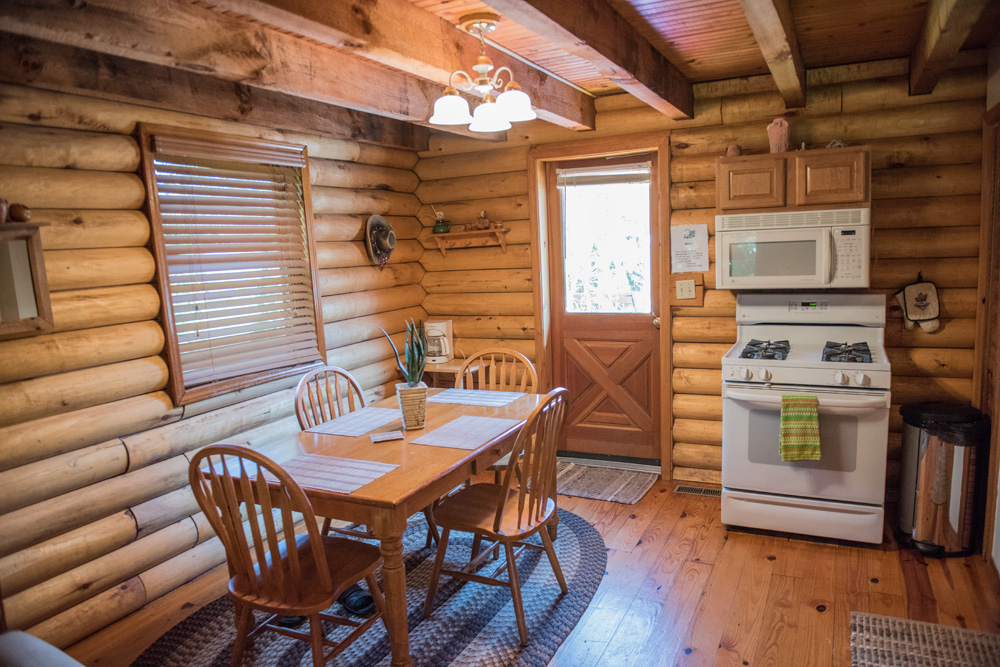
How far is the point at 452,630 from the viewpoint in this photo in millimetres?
2668

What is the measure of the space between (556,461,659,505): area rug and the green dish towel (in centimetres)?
108

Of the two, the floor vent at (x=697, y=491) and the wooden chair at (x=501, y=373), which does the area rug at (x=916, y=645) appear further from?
the wooden chair at (x=501, y=373)

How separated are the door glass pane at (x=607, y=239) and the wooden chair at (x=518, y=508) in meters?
1.92

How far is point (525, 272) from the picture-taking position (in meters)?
4.61

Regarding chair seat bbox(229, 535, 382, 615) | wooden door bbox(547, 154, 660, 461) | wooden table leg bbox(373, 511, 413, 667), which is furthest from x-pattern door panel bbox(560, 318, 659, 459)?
wooden table leg bbox(373, 511, 413, 667)

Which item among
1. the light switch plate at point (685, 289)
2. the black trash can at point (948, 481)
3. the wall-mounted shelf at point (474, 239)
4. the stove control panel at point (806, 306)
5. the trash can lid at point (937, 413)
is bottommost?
the black trash can at point (948, 481)

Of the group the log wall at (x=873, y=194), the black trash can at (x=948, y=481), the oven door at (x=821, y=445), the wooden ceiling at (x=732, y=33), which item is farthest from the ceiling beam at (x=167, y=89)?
the black trash can at (x=948, y=481)

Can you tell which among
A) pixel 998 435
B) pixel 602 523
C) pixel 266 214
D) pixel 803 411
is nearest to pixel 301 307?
pixel 266 214

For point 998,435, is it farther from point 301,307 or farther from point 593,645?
point 301,307

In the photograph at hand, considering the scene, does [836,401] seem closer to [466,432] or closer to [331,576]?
[466,432]

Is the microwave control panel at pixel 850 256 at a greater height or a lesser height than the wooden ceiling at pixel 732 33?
lesser

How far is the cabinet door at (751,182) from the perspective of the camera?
3424mm

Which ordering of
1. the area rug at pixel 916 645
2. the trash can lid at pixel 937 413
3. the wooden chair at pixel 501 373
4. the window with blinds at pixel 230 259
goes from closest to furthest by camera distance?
the area rug at pixel 916 645 → the window with blinds at pixel 230 259 → the trash can lid at pixel 937 413 → the wooden chair at pixel 501 373

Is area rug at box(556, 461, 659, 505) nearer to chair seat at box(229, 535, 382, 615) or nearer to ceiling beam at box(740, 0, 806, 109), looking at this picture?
chair seat at box(229, 535, 382, 615)
